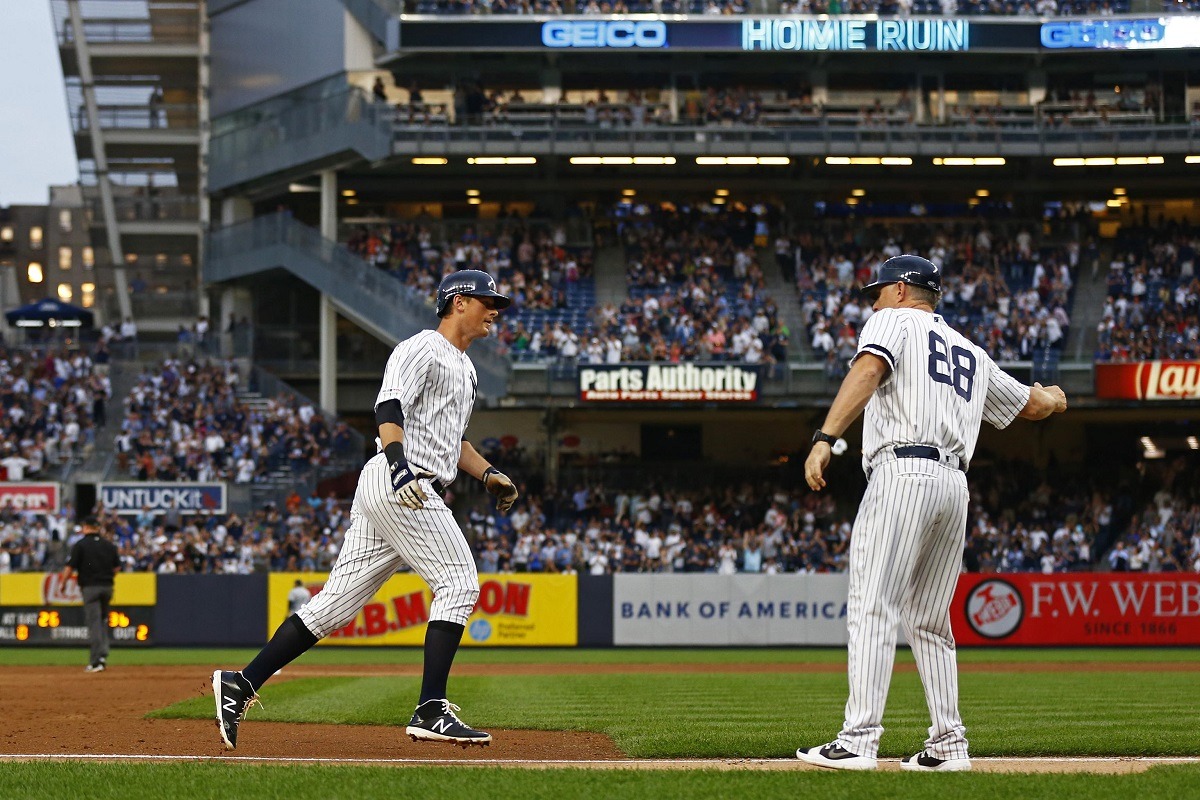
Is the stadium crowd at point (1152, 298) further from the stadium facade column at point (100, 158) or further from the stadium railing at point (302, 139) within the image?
the stadium facade column at point (100, 158)

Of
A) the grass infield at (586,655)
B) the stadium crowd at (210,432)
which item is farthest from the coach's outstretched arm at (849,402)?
the stadium crowd at (210,432)

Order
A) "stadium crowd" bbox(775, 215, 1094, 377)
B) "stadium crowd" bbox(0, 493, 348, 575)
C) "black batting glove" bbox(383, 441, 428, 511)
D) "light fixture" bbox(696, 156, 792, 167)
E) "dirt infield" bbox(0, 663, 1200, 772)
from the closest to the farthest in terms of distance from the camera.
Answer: "dirt infield" bbox(0, 663, 1200, 772) < "black batting glove" bbox(383, 441, 428, 511) < "stadium crowd" bbox(0, 493, 348, 575) < "stadium crowd" bbox(775, 215, 1094, 377) < "light fixture" bbox(696, 156, 792, 167)

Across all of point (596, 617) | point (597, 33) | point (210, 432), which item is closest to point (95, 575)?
point (596, 617)

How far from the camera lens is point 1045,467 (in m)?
36.3

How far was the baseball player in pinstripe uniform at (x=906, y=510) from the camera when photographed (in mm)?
6430

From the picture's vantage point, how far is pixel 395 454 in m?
7.04

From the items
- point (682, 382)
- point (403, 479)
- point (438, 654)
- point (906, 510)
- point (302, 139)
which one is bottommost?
point (438, 654)

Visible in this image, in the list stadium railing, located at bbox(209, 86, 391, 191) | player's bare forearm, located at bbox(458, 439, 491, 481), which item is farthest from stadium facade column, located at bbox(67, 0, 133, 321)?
player's bare forearm, located at bbox(458, 439, 491, 481)

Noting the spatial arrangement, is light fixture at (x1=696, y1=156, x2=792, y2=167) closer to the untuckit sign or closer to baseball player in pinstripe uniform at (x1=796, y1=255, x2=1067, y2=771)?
the untuckit sign

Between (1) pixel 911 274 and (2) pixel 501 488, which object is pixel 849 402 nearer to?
(1) pixel 911 274

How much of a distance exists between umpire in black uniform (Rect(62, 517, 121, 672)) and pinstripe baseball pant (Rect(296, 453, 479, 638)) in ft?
37.3

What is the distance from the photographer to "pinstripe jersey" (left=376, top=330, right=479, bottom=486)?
734cm

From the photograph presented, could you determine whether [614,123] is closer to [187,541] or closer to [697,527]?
[697,527]

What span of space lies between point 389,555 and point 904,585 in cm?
261
